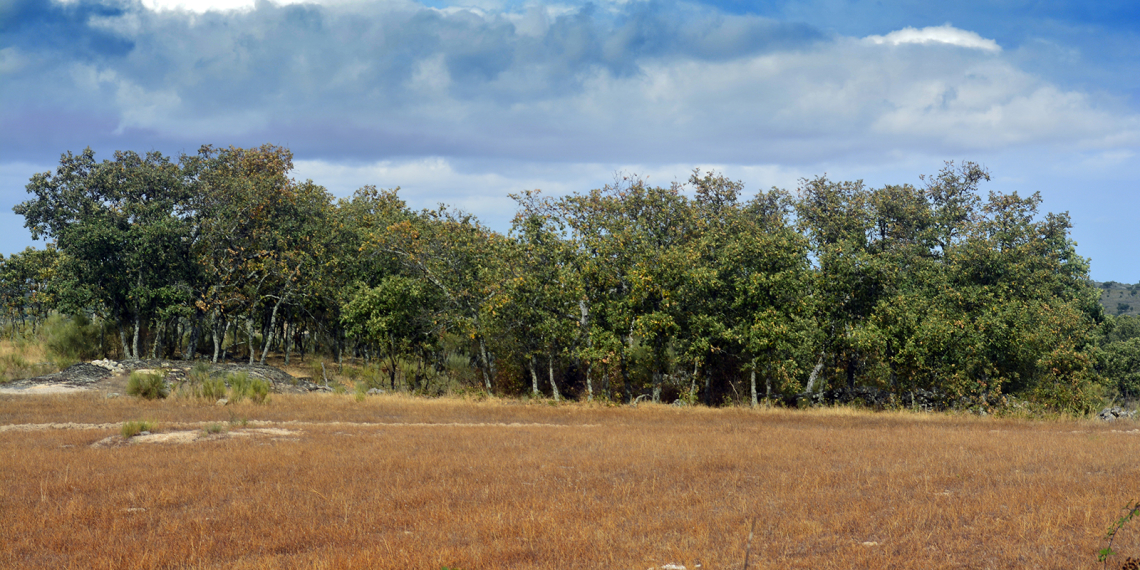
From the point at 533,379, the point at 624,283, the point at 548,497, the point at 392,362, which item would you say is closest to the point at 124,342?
the point at 392,362

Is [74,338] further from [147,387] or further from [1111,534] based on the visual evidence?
[1111,534]

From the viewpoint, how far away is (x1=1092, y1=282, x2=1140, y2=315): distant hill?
5404 inches

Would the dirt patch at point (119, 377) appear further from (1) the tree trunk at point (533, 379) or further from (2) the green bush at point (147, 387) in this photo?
(1) the tree trunk at point (533, 379)

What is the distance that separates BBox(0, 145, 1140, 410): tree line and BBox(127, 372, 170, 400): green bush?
1060 cm

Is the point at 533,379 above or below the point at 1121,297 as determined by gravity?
below

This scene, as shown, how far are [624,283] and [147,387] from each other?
66.8 ft

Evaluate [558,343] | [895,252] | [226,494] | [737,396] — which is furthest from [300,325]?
[226,494]

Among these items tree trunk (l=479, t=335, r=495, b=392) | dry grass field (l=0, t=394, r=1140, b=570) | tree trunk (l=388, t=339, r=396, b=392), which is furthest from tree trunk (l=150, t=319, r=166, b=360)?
dry grass field (l=0, t=394, r=1140, b=570)

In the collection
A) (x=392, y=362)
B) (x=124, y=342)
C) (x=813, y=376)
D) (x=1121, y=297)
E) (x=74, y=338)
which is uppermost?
(x=1121, y=297)

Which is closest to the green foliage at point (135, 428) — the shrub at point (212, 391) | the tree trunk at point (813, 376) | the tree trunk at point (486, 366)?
the shrub at point (212, 391)

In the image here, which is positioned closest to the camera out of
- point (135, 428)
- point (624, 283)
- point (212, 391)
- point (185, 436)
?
point (185, 436)

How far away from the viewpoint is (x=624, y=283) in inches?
1442

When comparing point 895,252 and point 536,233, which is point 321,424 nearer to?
point 536,233

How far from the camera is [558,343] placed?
40000mm
